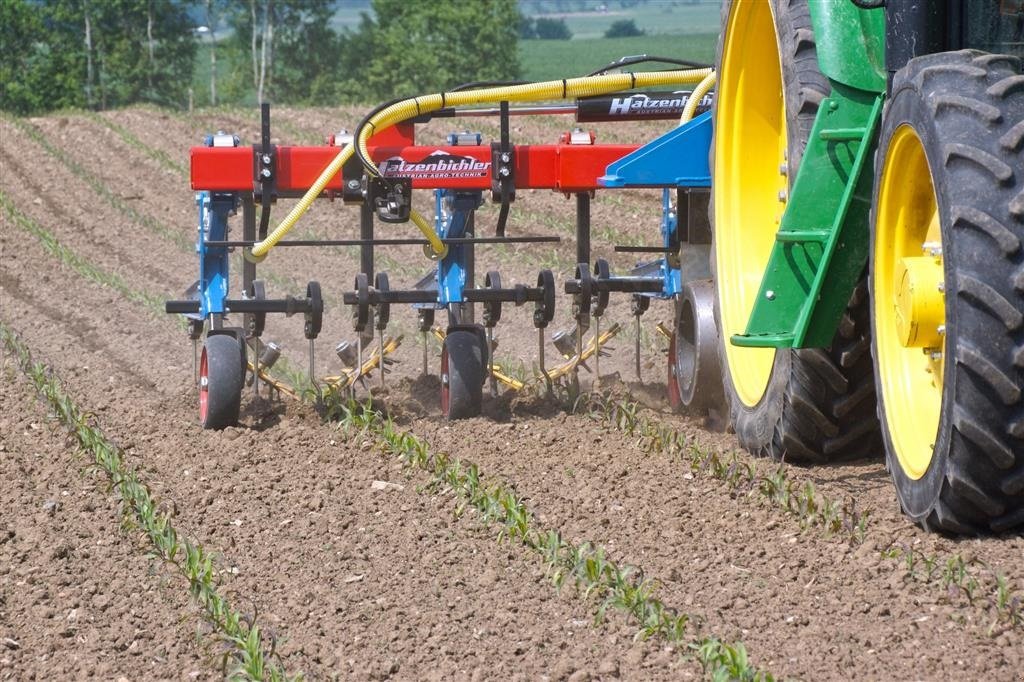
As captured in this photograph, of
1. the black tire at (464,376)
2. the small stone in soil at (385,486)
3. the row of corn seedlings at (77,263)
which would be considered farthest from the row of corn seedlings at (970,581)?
the row of corn seedlings at (77,263)

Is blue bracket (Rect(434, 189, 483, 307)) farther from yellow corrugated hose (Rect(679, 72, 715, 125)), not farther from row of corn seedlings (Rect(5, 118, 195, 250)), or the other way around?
row of corn seedlings (Rect(5, 118, 195, 250))

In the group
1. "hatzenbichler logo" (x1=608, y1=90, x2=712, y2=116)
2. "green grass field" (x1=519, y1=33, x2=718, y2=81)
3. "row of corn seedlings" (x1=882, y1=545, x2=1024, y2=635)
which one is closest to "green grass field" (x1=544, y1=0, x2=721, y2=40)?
"green grass field" (x1=519, y1=33, x2=718, y2=81)

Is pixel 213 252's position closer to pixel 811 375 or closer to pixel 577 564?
pixel 811 375

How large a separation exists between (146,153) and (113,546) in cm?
1315

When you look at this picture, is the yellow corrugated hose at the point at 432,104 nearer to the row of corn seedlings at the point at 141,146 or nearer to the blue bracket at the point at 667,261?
the blue bracket at the point at 667,261

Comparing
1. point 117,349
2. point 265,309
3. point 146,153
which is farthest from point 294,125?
point 265,309

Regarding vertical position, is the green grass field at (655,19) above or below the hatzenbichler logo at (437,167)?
above

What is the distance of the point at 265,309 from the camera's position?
624cm

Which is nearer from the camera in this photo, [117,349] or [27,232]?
[117,349]

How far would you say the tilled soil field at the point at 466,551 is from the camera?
322cm

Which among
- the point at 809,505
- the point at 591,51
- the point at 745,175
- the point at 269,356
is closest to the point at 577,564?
the point at 809,505

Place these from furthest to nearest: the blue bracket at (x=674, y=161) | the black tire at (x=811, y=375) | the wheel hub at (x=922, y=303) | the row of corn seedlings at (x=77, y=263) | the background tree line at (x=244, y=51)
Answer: the background tree line at (x=244, y=51) < the row of corn seedlings at (x=77, y=263) < the blue bracket at (x=674, y=161) < the black tire at (x=811, y=375) < the wheel hub at (x=922, y=303)

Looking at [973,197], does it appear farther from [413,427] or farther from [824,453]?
[413,427]

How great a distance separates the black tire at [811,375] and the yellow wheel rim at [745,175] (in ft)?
1.56
